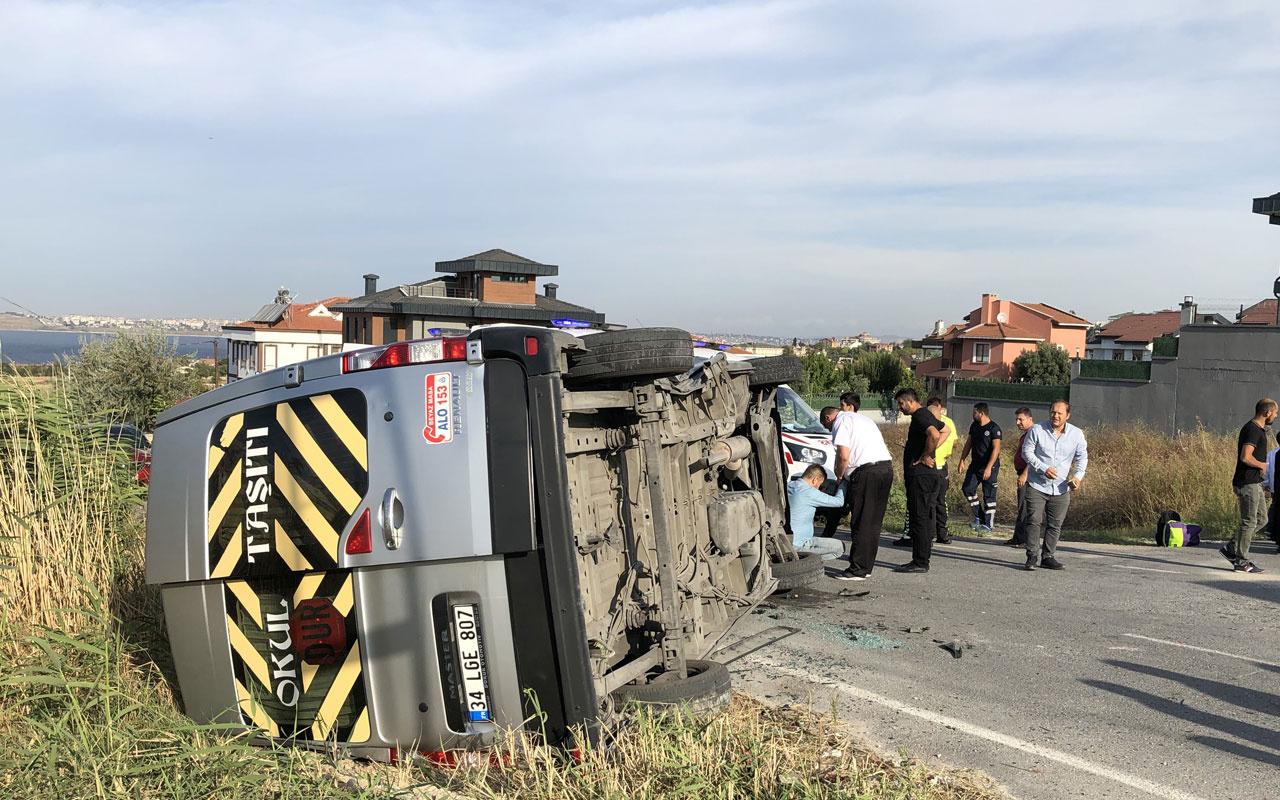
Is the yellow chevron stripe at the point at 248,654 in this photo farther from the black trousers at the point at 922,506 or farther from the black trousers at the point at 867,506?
the black trousers at the point at 922,506

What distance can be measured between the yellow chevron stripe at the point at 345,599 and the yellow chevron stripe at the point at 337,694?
162 mm

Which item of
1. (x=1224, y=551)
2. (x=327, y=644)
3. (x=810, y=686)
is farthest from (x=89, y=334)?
(x=1224, y=551)

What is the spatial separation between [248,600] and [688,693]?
2186mm

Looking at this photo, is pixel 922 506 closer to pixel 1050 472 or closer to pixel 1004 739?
pixel 1050 472

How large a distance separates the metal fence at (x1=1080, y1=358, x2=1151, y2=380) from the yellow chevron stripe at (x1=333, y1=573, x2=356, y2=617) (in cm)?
3730

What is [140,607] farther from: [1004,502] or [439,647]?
[1004,502]

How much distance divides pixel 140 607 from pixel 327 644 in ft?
8.34

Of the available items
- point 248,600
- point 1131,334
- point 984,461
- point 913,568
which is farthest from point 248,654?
point 1131,334

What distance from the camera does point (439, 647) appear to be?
4328mm

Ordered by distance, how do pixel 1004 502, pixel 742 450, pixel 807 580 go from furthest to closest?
pixel 1004 502 → pixel 807 580 → pixel 742 450

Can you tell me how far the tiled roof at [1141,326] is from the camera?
88.1m

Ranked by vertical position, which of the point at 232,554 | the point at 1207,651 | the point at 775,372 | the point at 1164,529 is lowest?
the point at 1207,651

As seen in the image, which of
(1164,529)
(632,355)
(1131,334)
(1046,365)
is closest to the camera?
(632,355)

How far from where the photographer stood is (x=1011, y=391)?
4541 centimetres
